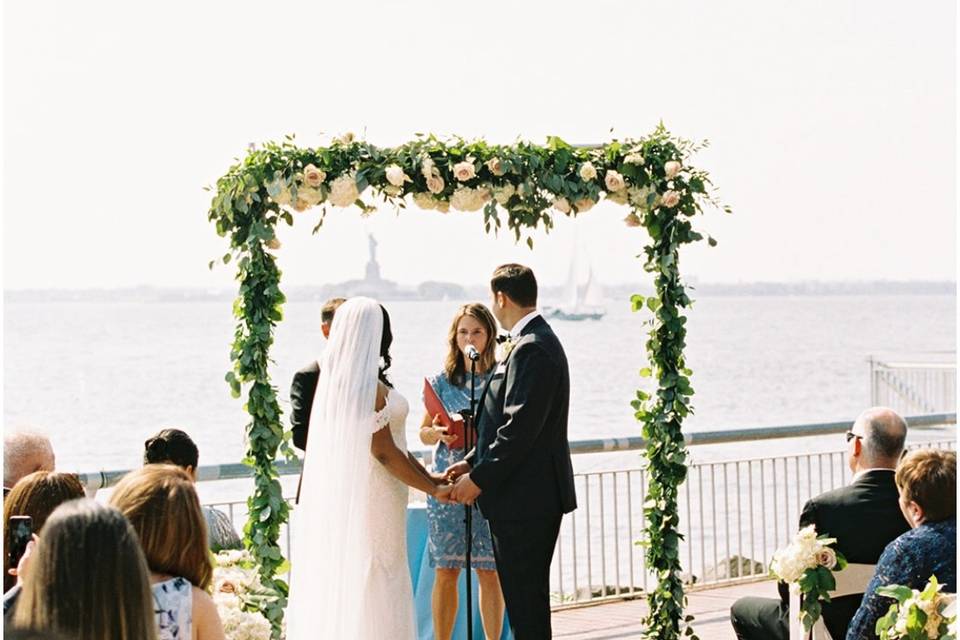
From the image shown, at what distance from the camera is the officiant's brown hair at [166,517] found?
3738 mm

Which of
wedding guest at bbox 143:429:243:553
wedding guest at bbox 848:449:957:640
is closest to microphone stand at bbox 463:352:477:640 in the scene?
wedding guest at bbox 143:429:243:553

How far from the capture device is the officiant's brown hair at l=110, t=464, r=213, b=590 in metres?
3.74

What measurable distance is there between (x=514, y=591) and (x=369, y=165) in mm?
2062

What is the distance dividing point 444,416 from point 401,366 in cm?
4722

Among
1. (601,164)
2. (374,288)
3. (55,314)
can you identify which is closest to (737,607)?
(601,164)

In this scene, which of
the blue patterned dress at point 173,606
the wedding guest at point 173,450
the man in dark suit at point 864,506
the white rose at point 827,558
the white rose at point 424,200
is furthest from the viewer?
the white rose at point 424,200

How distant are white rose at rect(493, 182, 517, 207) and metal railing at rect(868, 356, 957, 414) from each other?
1116cm

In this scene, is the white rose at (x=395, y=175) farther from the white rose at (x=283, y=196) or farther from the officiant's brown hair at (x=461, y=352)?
the officiant's brown hair at (x=461, y=352)

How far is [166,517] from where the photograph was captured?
3.76 meters

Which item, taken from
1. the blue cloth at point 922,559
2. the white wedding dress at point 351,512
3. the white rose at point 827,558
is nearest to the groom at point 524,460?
the white wedding dress at point 351,512

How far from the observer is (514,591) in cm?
671

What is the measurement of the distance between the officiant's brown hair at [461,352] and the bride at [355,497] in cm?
89

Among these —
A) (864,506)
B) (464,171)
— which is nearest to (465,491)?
(464,171)

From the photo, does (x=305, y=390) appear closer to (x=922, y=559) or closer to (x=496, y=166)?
(x=496, y=166)
